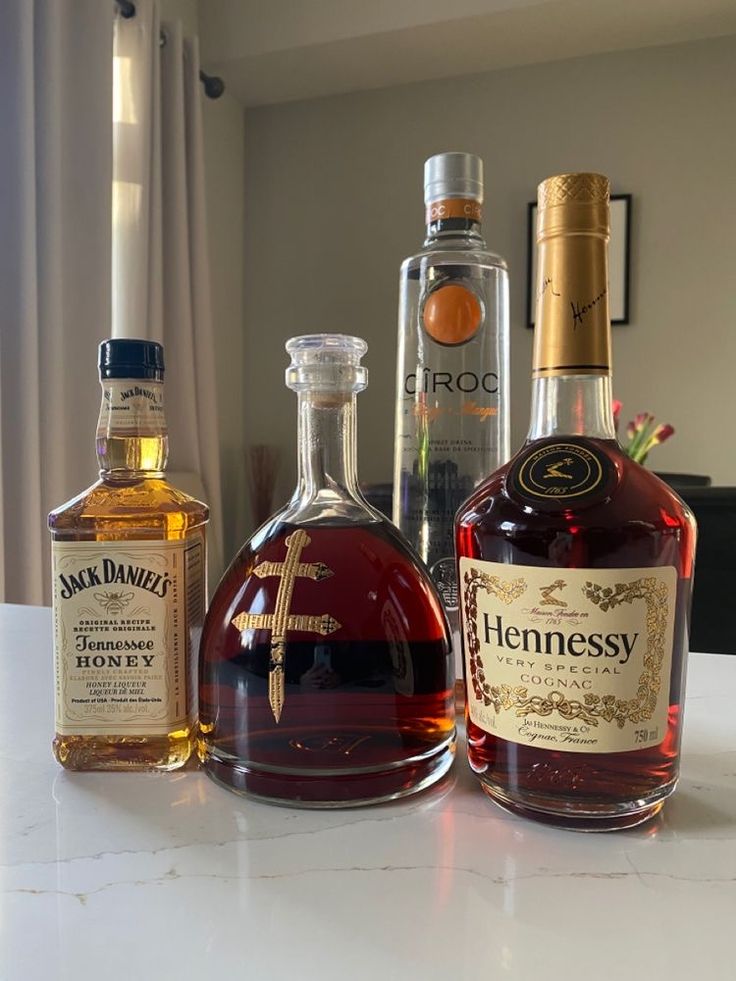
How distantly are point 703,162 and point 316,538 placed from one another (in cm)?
302

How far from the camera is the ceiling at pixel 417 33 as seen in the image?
2711 mm

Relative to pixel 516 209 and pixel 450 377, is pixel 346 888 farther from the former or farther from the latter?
pixel 516 209

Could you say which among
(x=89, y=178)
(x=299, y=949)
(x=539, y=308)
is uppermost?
(x=89, y=178)

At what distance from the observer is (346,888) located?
1.10 feet

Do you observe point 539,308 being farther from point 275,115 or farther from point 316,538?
point 275,115

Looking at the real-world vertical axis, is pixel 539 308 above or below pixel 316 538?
above

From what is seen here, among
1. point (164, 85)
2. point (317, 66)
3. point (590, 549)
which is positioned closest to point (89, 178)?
point (164, 85)

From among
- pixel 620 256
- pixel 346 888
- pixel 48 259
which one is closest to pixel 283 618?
pixel 346 888

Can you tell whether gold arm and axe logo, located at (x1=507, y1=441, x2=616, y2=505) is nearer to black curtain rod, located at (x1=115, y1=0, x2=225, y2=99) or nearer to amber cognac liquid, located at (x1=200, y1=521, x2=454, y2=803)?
amber cognac liquid, located at (x1=200, y1=521, x2=454, y2=803)

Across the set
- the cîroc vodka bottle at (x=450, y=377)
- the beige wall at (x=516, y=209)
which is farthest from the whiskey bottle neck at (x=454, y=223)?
the beige wall at (x=516, y=209)

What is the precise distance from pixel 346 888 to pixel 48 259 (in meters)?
1.92

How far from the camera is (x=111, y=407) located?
440mm

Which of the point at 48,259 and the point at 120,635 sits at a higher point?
the point at 48,259

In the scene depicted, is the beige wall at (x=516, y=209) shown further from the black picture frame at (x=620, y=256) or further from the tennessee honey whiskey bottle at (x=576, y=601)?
the tennessee honey whiskey bottle at (x=576, y=601)
